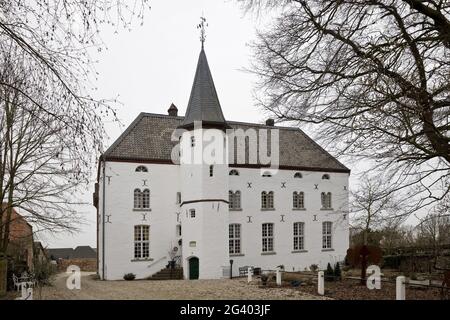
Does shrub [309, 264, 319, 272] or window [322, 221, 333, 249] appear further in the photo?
window [322, 221, 333, 249]

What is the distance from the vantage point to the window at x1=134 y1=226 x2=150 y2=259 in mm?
25906

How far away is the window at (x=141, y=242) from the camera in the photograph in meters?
25.9

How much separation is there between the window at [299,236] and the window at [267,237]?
6.50 ft

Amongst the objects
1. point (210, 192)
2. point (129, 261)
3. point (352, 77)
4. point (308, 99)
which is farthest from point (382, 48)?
point (129, 261)

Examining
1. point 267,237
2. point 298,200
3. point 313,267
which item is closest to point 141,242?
point 267,237

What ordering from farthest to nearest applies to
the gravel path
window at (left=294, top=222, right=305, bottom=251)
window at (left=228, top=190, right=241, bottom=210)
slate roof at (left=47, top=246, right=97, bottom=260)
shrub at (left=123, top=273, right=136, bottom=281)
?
slate roof at (left=47, top=246, right=97, bottom=260) < window at (left=294, top=222, right=305, bottom=251) < window at (left=228, top=190, right=241, bottom=210) < shrub at (left=123, top=273, right=136, bottom=281) < the gravel path

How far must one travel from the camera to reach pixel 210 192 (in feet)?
83.6

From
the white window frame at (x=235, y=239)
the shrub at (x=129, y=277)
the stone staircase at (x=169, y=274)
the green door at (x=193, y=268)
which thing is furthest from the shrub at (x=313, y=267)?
the shrub at (x=129, y=277)

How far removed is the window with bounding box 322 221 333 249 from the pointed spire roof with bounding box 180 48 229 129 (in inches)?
438

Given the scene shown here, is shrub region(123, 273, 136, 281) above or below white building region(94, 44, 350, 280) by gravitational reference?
below

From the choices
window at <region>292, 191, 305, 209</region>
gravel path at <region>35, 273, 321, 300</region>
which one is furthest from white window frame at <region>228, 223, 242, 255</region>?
gravel path at <region>35, 273, 321, 300</region>

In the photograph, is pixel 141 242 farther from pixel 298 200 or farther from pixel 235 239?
pixel 298 200

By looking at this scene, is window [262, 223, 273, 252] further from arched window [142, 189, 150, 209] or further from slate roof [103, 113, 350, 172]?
arched window [142, 189, 150, 209]

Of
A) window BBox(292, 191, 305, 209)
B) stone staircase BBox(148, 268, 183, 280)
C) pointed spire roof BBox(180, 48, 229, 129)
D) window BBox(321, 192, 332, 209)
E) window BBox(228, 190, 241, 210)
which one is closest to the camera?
stone staircase BBox(148, 268, 183, 280)
